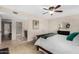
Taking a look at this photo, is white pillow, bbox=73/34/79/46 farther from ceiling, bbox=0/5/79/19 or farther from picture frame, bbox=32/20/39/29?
picture frame, bbox=32/20/39/29

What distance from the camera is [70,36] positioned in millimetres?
1110

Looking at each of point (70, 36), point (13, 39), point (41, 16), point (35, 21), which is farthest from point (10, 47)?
point (70, 36)

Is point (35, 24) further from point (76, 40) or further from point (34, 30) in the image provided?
point (76, 40)

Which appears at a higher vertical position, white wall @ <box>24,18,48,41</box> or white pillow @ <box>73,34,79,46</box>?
white wall @ <box>24,18,48,41</box>

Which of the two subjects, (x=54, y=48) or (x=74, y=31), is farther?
(x=54, y=48)

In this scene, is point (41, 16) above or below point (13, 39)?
above

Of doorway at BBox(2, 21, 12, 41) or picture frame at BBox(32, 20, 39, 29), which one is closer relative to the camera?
doorway at BBox(2, 21, 12, 41)

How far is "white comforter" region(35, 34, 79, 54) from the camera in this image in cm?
106

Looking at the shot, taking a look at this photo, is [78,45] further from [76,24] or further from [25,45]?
[25,45]

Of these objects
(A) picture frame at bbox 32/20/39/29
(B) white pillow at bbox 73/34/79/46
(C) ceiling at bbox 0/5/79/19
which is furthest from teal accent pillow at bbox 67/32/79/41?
(A) picture frame at bbox 32/20/39/29

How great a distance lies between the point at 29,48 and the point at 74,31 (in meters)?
0.66

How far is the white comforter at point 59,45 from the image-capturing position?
1063mm

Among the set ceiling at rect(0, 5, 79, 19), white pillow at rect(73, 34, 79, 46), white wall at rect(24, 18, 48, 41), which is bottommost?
white pillow at rect(73, 34, 79, 46)

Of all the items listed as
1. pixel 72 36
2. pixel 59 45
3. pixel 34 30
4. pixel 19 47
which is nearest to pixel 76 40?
pixel 72 36
